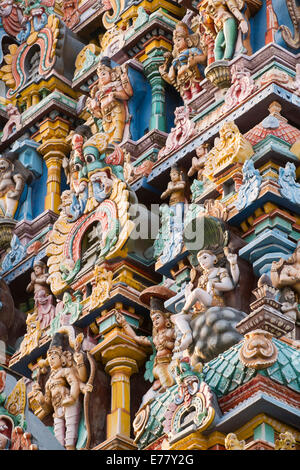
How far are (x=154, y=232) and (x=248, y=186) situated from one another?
270 cm

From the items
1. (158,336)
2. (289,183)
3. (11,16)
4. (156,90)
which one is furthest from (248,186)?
(11,16)

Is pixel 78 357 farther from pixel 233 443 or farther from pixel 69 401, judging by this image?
pixel 233 443

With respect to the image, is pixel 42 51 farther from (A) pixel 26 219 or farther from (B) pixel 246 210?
(B) pixel 246 210

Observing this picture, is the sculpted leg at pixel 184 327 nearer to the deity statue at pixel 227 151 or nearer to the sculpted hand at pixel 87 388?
the sculpted hand at pixel 87 388

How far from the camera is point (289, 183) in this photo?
79.3 ft

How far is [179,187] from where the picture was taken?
2644 centimetres

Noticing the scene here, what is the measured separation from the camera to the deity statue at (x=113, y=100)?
94.6 feet

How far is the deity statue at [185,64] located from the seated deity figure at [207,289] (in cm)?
449

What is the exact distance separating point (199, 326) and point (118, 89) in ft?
23.0

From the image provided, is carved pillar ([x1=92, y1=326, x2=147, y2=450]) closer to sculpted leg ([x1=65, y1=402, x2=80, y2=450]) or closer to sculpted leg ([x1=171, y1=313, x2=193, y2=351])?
sculpted leg ([x1=65, y1=402, x2=80, y2=450])

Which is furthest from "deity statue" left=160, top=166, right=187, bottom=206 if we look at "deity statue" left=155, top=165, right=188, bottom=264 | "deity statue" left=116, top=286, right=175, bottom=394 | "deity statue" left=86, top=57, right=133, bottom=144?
"deity statue" left=86, top=57, right=133, bottom=144

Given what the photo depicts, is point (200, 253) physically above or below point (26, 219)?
below

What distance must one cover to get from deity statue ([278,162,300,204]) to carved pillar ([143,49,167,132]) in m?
4.42

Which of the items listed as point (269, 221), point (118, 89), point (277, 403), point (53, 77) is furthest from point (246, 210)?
point (53, 77)
